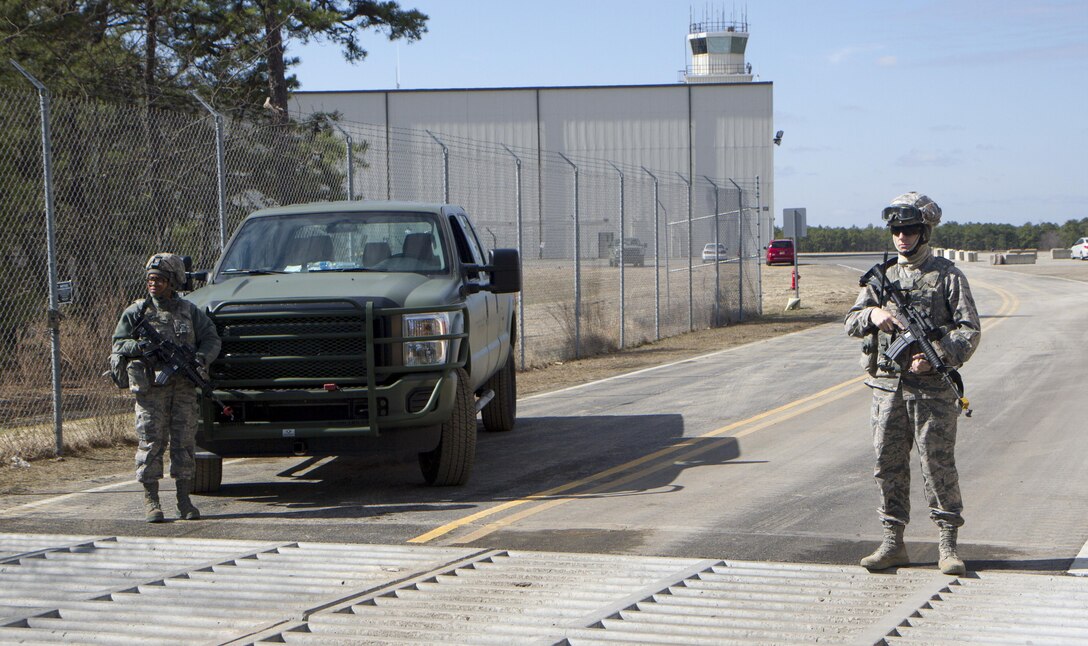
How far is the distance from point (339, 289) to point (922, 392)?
158 inches

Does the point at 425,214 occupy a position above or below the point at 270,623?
above

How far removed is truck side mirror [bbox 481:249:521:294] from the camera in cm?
916

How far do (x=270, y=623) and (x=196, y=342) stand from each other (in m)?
2.91

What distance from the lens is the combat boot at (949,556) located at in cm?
619

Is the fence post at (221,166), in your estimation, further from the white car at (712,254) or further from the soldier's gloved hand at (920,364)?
the white car at (712,254)

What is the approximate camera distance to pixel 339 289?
8.48m

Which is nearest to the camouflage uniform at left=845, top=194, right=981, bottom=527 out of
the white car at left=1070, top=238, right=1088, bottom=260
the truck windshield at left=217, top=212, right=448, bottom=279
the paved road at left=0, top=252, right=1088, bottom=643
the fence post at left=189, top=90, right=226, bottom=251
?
the paved road at left=0, top=252, right=1088, bottom=643

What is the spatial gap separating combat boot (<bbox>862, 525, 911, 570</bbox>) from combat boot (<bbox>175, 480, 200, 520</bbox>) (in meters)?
4.20

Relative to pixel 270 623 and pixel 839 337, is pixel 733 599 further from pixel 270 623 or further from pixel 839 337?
pixel 839 337

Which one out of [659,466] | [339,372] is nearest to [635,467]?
[659,466]

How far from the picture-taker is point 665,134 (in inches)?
2384

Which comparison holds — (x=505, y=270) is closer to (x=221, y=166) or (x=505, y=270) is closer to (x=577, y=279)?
(x=221, y=166)

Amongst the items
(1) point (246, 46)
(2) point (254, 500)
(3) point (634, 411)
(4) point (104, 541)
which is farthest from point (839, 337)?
(4) point (104, 541)

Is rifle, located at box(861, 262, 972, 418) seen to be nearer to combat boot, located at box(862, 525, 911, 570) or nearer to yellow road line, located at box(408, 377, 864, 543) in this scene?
combat boot, located at box(862, 525, 911, 570)
